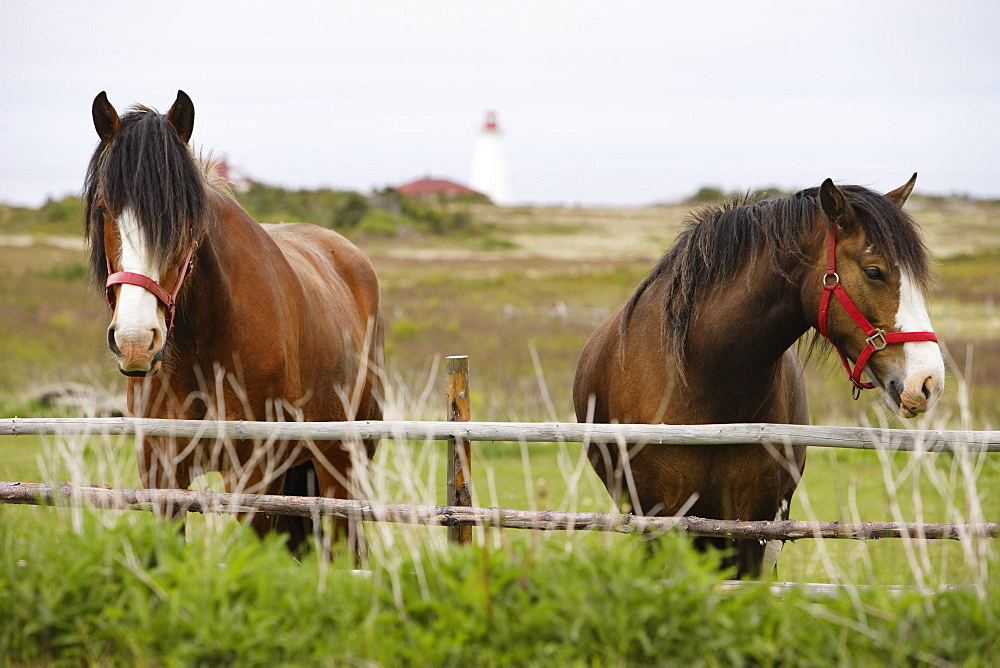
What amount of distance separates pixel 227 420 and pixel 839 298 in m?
2.80

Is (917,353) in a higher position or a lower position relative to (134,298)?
lower

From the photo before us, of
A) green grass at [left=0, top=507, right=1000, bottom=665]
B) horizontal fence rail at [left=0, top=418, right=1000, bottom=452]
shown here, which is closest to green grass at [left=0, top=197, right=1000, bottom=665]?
green grass at [left=0, top=507, right=1000, bottom=665]

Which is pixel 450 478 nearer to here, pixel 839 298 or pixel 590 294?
pixel 839 298

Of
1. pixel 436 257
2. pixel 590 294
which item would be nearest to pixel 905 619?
pixel 590 294

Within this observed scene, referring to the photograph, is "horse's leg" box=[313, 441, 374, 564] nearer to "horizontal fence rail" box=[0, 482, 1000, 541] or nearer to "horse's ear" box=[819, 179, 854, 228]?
"horizontal fence rail" box=[0, 482, 1000, 541]

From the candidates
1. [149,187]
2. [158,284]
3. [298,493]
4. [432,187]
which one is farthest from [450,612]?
[432,187]

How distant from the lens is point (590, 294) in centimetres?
2473

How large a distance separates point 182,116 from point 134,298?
102cm

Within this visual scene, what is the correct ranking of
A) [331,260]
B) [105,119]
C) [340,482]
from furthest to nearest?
[331,260] → [340,482] → [105,119]

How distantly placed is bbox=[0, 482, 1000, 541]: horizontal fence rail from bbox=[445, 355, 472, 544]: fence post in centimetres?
39

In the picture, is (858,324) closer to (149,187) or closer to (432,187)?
(149,187)

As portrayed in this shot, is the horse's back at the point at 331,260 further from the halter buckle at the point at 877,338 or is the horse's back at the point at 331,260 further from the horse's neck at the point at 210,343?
the halter buckle at the point at 877,338

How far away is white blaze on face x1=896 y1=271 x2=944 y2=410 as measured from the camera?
3117 mm

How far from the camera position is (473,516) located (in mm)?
3350
